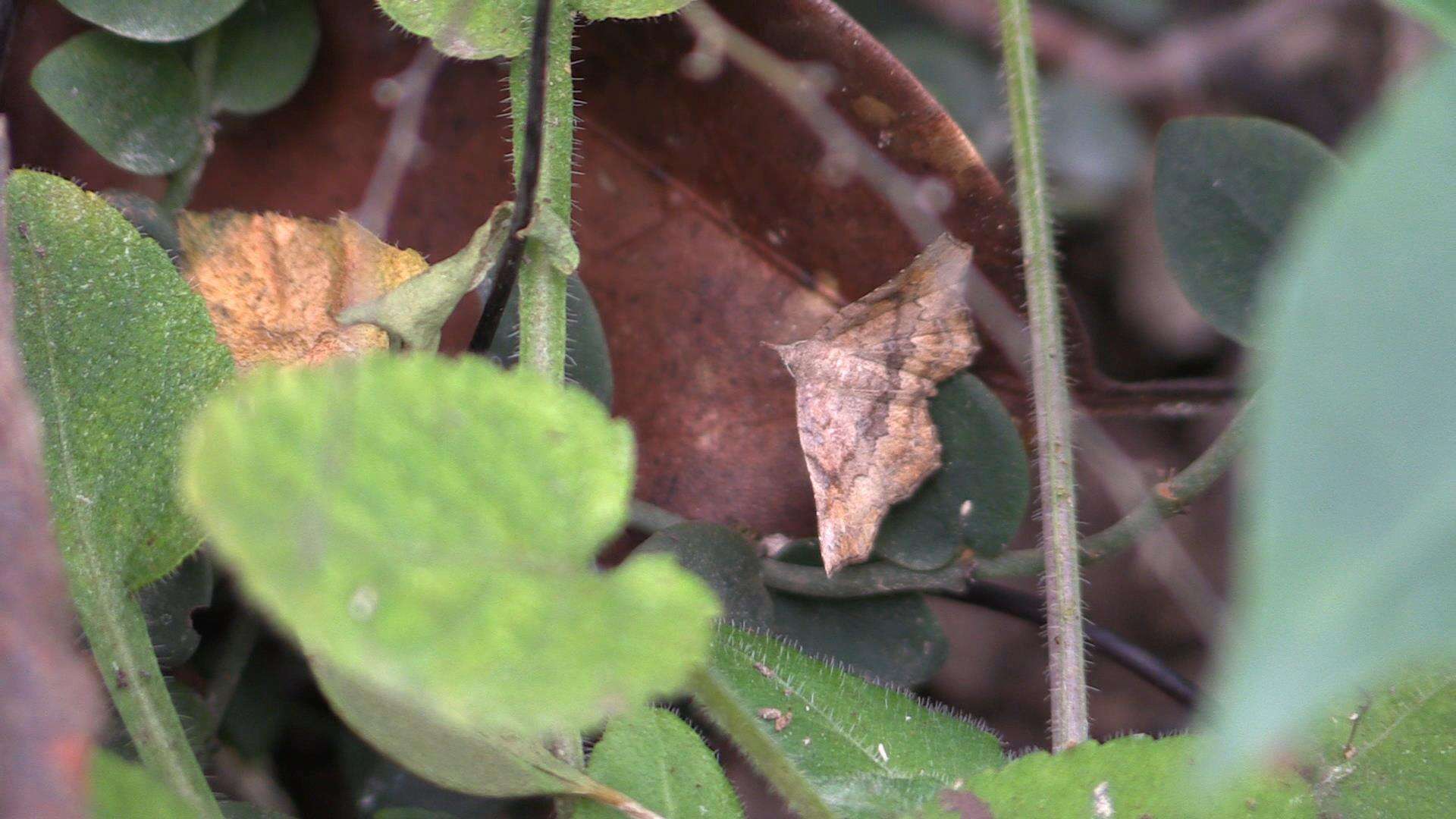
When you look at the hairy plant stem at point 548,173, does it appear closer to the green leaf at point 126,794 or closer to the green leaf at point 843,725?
the green leaf at point 843,725

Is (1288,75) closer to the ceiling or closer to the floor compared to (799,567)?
closer to the ceiling

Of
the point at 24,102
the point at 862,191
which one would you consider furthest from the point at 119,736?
the point at 862,191

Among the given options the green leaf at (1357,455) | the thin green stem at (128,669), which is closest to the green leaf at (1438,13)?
the green leaf at (1357,455)

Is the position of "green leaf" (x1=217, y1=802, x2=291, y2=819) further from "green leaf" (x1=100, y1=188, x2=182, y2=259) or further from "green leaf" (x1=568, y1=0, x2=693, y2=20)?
"green leaf" (x1=568, y1=0, x2=693, y2=20)

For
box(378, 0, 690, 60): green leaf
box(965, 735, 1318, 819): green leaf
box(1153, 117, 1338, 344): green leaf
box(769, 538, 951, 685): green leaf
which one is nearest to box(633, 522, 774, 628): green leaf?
box(769, 538, 951, 685): green leaf

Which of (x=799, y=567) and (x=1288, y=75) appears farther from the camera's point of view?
(x=1288, y=75)

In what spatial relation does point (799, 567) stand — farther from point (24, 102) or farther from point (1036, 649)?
point (24, 102)

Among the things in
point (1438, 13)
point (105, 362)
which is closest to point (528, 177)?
point (105, 362)
